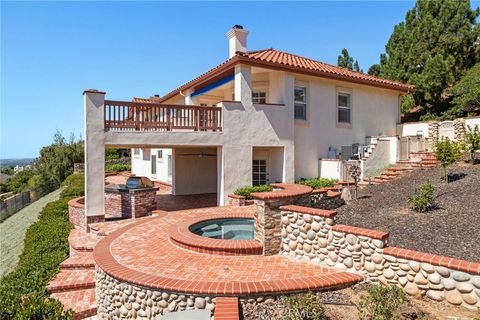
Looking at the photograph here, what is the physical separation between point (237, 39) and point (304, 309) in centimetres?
1483

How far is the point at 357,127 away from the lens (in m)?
17.6

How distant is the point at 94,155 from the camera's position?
36.5 feet

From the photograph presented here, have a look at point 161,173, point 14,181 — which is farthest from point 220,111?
point 14,181

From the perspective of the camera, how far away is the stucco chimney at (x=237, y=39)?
16.2m

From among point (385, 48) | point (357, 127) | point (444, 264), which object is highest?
point (385, 48)

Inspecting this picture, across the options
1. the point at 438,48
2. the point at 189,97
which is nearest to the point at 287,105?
the point at 189,97

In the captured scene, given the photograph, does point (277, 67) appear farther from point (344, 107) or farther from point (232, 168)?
point (344, 107)

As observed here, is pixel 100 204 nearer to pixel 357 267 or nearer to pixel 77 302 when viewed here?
pixel 77 302

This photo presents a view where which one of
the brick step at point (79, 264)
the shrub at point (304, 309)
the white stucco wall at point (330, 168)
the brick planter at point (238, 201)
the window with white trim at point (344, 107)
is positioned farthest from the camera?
the window with white trim at point (344, 107)

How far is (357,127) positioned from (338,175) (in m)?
4.25

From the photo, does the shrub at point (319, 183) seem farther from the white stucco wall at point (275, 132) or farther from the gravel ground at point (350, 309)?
the gravel ground at point (350, 309)

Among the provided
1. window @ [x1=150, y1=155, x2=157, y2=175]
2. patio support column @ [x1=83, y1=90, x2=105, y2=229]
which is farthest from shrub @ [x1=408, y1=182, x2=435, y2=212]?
window @ [x1=150, y1=155, x2=157, y2=175]

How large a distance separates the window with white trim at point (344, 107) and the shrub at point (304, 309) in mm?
13908

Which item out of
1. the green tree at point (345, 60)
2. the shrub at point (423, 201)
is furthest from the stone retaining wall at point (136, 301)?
the green tree at point (345, 60)
